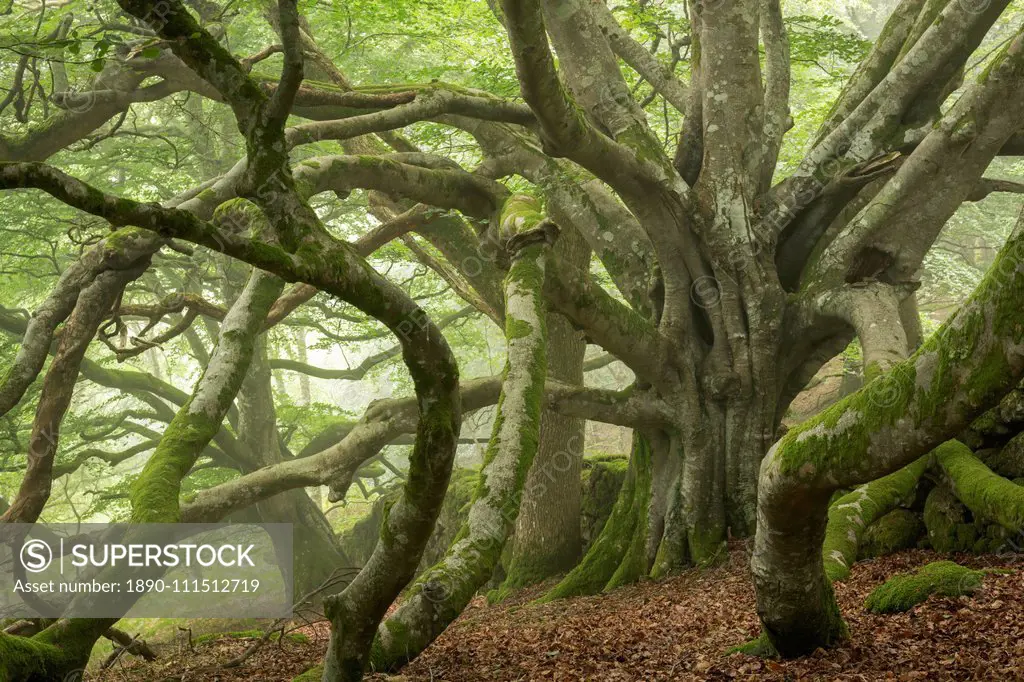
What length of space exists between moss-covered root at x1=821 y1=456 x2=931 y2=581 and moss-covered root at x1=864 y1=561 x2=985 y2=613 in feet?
0.92

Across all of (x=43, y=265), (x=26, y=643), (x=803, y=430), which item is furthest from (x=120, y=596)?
(x=43, y=265)

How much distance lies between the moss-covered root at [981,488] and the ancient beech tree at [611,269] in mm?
37

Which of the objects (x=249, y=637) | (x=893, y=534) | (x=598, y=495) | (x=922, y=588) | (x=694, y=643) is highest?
(x=598, y=495)

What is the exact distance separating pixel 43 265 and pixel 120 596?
489 inches

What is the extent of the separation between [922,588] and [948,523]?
1.57 meters

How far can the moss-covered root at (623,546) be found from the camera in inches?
382

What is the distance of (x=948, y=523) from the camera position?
282 inches

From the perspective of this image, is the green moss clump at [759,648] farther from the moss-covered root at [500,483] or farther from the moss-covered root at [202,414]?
the moss-covered root at [202,414]

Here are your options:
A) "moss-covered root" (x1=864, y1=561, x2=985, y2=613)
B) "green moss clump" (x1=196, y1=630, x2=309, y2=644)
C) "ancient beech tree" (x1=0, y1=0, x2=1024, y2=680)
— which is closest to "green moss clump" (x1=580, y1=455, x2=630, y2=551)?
"ancient beech tree" (x1=0, y1=0, x2=1024, y2=680)

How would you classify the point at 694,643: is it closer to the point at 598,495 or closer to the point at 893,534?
the point at 893,534

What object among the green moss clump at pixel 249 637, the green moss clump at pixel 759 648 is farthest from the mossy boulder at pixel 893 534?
the green moss clump at pixel 249 637

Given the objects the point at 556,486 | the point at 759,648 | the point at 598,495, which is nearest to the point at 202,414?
the point at 759,648

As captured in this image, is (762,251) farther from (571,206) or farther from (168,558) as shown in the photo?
(168,558)

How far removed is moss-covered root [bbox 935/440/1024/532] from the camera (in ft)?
20.7
